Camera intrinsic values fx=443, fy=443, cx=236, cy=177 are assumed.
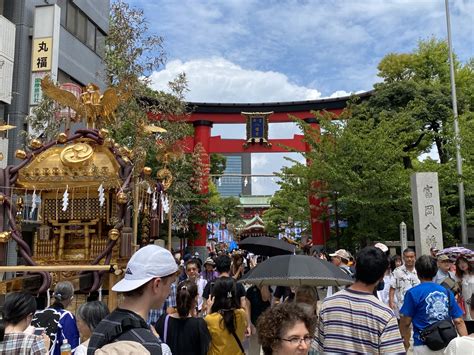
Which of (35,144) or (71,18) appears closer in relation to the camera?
(35,144)

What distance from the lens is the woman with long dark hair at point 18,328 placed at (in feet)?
9.60

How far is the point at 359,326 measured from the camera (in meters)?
2.82

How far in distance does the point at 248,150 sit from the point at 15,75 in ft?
47.6

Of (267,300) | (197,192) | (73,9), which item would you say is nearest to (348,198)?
(197,192)

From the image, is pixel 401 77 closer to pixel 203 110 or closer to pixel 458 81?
pixel 458 81

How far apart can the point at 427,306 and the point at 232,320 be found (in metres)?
1.76

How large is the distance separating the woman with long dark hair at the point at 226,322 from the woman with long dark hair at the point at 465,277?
3359 millimetres

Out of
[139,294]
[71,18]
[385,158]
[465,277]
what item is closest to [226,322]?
[139,294]

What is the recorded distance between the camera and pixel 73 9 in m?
19.1

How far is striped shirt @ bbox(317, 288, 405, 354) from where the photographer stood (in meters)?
2.78

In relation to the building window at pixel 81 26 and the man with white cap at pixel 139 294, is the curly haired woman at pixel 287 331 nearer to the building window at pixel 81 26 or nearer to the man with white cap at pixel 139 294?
the man with white cap at pixel 139 294

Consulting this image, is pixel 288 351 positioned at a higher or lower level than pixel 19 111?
lower

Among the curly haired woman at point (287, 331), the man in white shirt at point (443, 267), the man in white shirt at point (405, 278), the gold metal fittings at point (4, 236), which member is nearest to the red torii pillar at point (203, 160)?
the gold metal fittings at point (4, 236)

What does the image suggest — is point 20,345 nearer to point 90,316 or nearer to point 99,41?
point 90,316
